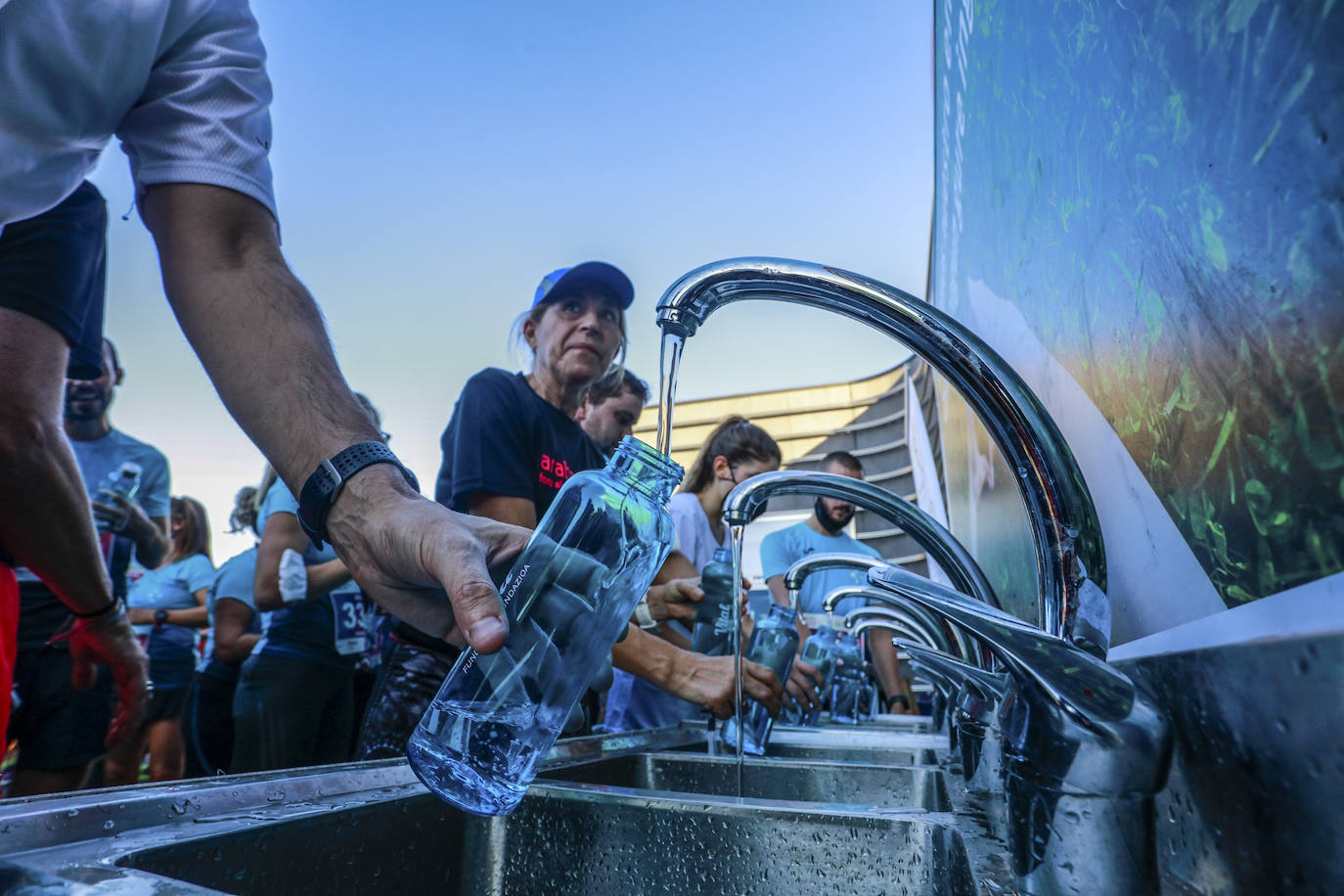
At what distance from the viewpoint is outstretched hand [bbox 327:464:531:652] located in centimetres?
66

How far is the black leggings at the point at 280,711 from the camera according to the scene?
2646 millimetres

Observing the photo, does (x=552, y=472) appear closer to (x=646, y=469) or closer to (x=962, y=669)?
(x=646, y=469)

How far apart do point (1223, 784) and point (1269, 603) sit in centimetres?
17

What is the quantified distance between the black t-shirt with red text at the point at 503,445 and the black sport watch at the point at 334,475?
92 cm

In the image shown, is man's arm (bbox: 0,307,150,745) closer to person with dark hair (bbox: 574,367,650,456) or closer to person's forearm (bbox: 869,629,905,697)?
person with dark hair (bbox: 574,367,650,456)

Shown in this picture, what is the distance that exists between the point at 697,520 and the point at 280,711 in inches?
58.1

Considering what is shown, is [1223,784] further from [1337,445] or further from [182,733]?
[182,733]

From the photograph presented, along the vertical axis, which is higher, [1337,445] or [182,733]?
[1337,445]

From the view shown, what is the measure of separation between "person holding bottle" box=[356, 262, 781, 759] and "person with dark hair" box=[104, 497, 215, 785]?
5.72 feet

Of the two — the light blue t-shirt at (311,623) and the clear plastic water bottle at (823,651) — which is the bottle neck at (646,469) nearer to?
the clear plastic water bottle at (823,651)

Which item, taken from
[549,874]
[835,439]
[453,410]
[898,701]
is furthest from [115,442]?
[835,439]

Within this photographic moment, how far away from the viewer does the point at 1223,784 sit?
1.88ft

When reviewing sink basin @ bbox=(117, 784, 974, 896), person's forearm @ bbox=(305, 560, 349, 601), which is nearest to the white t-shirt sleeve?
sink basin @ bbox=(117, 784, 974, 896)

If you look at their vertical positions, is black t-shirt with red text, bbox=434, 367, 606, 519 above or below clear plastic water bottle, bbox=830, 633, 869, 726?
above
